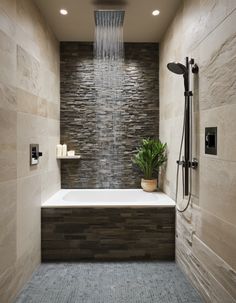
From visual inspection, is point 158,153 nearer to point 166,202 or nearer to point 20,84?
point 166,202

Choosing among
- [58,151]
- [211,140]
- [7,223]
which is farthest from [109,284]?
[58,151]

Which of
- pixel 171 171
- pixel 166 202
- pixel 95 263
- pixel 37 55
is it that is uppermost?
pixel 37 55

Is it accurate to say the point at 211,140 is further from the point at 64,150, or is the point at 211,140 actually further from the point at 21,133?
the point at 64,150

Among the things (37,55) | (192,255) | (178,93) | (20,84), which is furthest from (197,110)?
(37,55)

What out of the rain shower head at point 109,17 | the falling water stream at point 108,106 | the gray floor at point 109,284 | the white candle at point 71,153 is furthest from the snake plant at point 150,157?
the rain shower head at point 109,17

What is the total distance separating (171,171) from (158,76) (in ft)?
4.93

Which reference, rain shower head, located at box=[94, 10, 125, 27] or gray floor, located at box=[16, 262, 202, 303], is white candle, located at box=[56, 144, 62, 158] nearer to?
gray floor, located at box=[16, 262, 202, 303]

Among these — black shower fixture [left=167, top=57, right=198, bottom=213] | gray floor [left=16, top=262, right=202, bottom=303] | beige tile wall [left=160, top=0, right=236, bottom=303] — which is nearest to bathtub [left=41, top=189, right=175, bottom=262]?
gray floor [left=16, top=262, right=202, bottom=303]

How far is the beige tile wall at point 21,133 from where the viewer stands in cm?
186

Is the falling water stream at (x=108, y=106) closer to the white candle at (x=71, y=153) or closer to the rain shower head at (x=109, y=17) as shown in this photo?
the white candle at (x=71, y=153)

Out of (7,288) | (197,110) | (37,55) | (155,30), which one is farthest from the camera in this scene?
(155,30)

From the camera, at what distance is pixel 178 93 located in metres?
2.68

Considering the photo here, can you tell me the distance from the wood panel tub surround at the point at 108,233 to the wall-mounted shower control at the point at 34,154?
0.56 metres

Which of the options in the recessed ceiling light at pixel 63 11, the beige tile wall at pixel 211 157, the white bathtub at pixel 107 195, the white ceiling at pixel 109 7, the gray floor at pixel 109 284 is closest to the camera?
the beige tile wall at pixel 211 157
